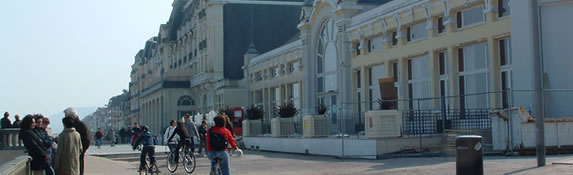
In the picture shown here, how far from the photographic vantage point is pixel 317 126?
3078 centimetres

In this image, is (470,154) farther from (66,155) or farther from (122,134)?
(122,134)

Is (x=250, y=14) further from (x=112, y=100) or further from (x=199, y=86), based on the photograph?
(x=112, y=100)

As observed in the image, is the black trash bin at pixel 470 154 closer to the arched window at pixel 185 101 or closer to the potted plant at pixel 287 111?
the potted plant at pixel 287 111

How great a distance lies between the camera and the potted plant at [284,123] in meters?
34.6

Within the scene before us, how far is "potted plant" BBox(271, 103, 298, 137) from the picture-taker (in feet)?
113

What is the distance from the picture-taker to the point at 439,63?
106ft

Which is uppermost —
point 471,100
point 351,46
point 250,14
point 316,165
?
point 250,14

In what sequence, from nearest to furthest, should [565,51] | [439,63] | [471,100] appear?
[565,51], [471,100], [439,63]

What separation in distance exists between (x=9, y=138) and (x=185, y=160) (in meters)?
9.75

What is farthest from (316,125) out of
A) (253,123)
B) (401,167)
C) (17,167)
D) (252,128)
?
(17,167)

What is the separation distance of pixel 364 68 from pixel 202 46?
36.5 m

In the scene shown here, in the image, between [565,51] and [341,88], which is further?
[341,88]

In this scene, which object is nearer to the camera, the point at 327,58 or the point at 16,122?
the point at 16,122

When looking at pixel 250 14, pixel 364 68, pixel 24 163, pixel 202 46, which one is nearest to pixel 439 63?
pixel 364 68
